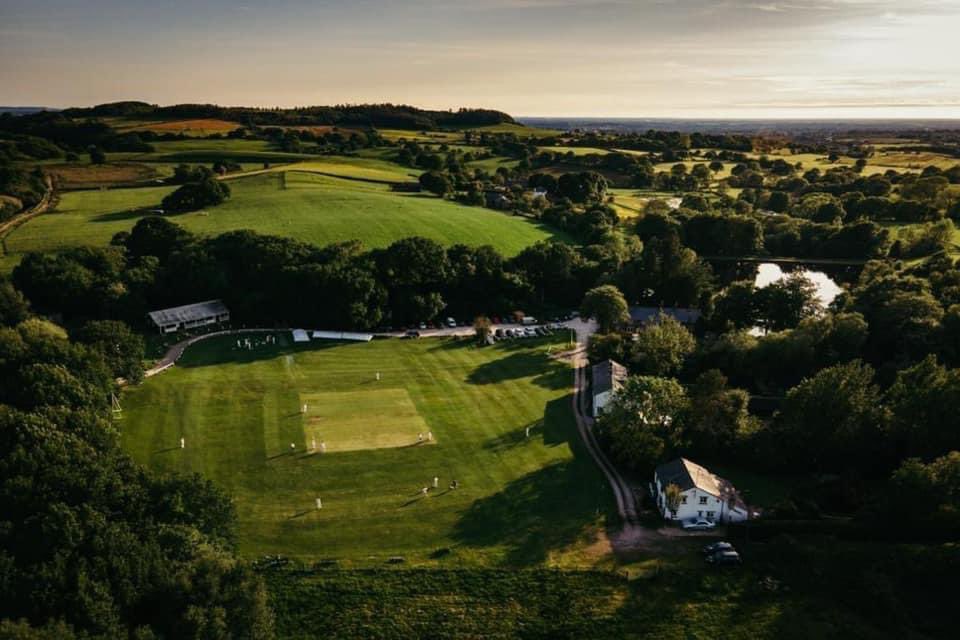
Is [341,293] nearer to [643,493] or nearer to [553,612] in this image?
[643,493]

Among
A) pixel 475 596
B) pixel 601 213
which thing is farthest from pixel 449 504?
pixel 601 213

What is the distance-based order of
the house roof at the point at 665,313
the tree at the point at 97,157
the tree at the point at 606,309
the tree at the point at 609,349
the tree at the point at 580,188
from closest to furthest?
the tree at the point at 609,349 → the tree at the point at 606,309 → the house roof at the point at 665,313 → the tree at the point at 97,157 → the tree at the point at 580,188

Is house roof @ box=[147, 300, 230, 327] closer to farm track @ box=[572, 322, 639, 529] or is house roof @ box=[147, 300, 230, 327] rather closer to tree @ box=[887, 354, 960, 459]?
farm track @ box=[572, 322, 639, 529]

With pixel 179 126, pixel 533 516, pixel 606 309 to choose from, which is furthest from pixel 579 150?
pixel 533 516

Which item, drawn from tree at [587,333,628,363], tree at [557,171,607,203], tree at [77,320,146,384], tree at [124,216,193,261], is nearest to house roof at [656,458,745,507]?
tree at [587,333,628,363]

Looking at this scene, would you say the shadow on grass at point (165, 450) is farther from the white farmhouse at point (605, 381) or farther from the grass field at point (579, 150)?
the grass field at point (579, 150)

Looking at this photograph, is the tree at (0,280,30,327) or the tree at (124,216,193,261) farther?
the tree at (124,216,193,261)

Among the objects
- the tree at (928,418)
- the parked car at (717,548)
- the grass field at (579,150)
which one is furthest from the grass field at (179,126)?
the tree at (928,418)
